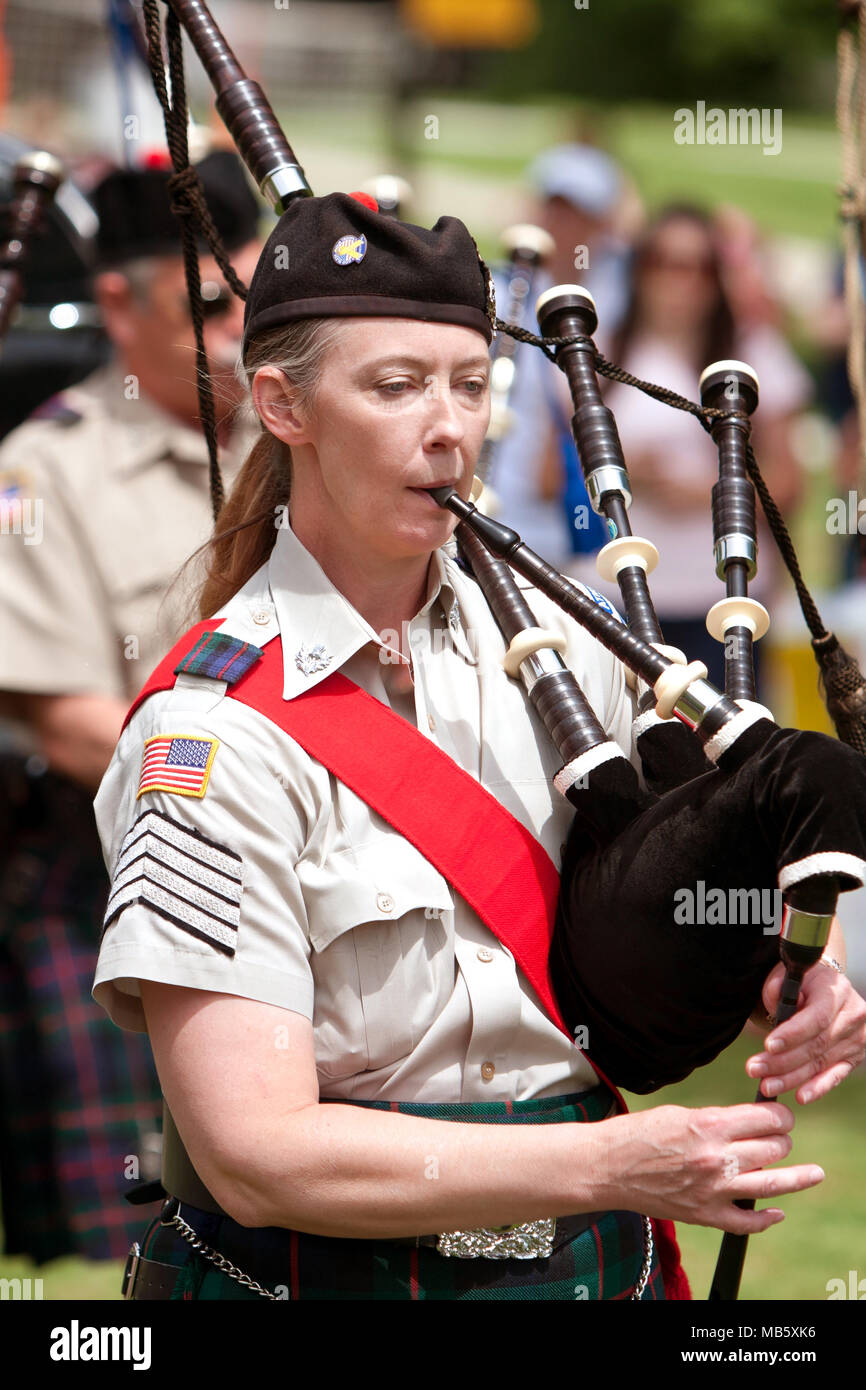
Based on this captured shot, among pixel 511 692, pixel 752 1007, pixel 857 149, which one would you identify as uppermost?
pixel 857 149

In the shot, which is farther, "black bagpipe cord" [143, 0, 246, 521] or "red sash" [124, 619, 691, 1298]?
"black bagpipe cord" [143, 0, 246, 521]

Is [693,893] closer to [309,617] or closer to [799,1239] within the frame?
[309,617]

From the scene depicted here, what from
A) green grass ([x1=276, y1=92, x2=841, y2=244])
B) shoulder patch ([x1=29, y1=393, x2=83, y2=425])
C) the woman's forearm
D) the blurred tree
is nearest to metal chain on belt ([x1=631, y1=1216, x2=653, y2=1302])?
the woman's forearm

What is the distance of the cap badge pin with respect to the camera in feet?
5.75

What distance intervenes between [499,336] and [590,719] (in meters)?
1.25

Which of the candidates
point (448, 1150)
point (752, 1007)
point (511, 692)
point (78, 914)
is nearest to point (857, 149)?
point (511, 692)

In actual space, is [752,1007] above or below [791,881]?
below

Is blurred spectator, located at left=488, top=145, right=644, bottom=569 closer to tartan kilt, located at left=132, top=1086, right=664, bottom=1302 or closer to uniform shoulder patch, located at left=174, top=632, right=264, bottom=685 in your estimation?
uniform shoulder patch, located at left=174, top=632, right=264, bottom=685

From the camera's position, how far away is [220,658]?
1.82m

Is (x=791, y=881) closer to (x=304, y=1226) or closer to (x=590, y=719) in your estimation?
(x=590, y=719)

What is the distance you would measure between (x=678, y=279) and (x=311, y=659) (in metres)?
4.63

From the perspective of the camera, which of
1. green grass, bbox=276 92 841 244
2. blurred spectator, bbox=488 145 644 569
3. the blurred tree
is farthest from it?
the blurred tree

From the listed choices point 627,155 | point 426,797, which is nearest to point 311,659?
point 426,797

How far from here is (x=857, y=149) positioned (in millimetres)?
3061
